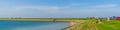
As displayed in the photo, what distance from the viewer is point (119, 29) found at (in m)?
29.9
